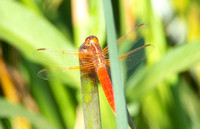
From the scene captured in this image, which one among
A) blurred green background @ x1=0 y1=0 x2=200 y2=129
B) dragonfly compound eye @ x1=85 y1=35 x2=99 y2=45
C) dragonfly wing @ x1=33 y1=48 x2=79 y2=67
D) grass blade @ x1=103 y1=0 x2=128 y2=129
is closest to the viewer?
grass blade @ x1=103 y1=0 x2=128 y2=129

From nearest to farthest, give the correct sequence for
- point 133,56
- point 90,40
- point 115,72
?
point 115,72
point 90,40
point 133,56

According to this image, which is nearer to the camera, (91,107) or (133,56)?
(91,107)

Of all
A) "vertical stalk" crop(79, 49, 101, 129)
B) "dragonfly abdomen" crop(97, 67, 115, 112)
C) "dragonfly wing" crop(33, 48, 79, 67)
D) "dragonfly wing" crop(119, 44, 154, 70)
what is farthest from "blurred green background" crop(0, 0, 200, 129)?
"vertical stalk" crop(79, 49, 101, 129)

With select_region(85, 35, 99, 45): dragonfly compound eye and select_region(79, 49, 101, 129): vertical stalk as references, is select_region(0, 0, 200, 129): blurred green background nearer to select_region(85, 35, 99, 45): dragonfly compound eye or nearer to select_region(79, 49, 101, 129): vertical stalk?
select_region(85, 35, 99, 45): dragonfly compound eye

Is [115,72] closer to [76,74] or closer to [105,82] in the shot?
[105,82]

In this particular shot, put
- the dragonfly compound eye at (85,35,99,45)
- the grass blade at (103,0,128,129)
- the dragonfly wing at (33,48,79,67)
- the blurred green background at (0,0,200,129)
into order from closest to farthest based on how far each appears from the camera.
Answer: the grass blade at (103,0,128,129), the dragonfly compound eye at (85,35,99,45), the dragonfly wing at (33,48,79,67), the blurred green background at (0,0,200,129)

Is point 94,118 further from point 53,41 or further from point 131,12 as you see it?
point 131,12

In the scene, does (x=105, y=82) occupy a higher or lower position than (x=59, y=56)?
lower

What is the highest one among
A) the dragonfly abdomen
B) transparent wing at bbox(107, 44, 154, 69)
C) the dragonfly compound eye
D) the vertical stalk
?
transparent wing at bbox(107, 44, 154, 69)

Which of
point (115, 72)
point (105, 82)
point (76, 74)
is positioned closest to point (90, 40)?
point (105, 82)
